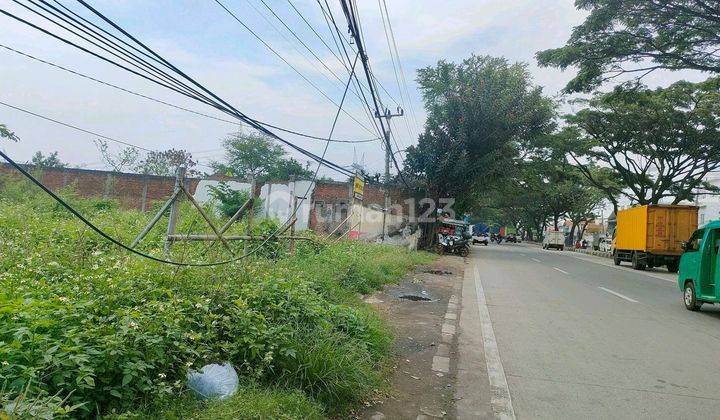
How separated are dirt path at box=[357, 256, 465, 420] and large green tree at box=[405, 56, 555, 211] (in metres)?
15.4


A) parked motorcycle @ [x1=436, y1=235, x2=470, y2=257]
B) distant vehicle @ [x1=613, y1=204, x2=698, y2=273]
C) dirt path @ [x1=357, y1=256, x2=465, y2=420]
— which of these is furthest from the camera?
parked motorcycle @ [x1=436, y1=235, x2=470, y2=257]

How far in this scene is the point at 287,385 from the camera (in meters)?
3.77

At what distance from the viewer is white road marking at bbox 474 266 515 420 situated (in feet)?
13.5

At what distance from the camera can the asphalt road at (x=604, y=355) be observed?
13.9 ft

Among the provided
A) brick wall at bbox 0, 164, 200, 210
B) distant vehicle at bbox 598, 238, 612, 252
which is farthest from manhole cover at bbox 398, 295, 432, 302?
distant vehicle at bbox 598, 238, 612, 252

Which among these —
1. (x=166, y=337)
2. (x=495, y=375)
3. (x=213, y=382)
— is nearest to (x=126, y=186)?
(x=166, y=337)

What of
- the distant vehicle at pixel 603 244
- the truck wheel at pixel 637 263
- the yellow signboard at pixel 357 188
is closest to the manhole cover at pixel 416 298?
the yellow signboard at pixel 357 188

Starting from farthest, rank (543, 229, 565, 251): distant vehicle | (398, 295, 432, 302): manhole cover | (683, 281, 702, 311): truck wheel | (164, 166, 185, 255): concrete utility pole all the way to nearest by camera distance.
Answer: (543, 229, 565, 251): distant vehicle, (398, 295, 432, 302): manhole cover, (683, 281, 702, 311): truck wheel, (164, 166, 185, 255): concrete utility pole

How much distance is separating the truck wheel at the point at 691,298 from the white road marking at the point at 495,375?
164 inches

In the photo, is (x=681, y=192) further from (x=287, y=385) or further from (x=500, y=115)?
(x=287, y=385)

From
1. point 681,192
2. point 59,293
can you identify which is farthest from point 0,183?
point 681,192

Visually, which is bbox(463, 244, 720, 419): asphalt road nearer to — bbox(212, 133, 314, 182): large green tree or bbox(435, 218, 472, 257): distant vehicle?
bbox(435, 218, 472, 257): distant vehicle

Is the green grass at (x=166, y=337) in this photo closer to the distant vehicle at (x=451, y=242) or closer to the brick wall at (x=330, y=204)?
the brick wall at (x=330, y=204)

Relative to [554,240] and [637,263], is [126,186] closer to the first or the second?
[637,263]
